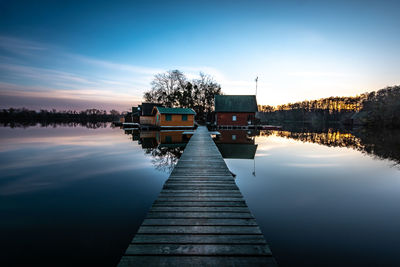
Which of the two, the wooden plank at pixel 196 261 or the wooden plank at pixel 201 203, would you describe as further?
the wooden plank at pixel 201 203

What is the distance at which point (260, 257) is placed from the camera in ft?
7.79

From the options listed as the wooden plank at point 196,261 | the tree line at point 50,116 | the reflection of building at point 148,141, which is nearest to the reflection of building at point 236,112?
the reflection of building at point 148,141

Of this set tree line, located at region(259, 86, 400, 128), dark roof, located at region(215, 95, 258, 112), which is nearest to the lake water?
dark roof, located at region(215, 95, 258, 112)

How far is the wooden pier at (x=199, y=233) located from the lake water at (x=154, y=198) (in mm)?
1236

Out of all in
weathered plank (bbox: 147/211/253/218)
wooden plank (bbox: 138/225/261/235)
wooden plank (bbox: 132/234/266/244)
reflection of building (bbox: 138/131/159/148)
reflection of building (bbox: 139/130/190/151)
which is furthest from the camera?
reflection of building (bbox: 138/131/159/148)

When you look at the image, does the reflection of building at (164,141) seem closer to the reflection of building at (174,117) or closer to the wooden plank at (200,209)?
the reflection of building at (174,117)

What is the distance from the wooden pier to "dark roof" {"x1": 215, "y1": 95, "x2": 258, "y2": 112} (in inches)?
1183

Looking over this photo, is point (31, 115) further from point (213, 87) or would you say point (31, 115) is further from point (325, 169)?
point (325, 169)

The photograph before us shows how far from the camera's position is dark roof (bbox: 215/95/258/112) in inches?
1332

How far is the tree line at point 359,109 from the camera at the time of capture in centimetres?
3428

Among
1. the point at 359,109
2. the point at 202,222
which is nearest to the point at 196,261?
the point at 202,222

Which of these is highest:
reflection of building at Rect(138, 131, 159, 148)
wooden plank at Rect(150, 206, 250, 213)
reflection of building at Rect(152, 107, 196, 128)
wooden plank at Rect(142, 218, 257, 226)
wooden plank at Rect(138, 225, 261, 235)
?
reflection of building at Rect(152, 107, 196, 128)

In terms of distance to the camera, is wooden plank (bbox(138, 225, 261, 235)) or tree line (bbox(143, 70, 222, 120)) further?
tree line (bbox(143, 70, 222, 120))

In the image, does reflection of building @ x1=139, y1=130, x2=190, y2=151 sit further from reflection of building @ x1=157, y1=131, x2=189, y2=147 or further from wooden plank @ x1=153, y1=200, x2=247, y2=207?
wooden plank @ x1=153, y1=200, x2=247, y2=207
